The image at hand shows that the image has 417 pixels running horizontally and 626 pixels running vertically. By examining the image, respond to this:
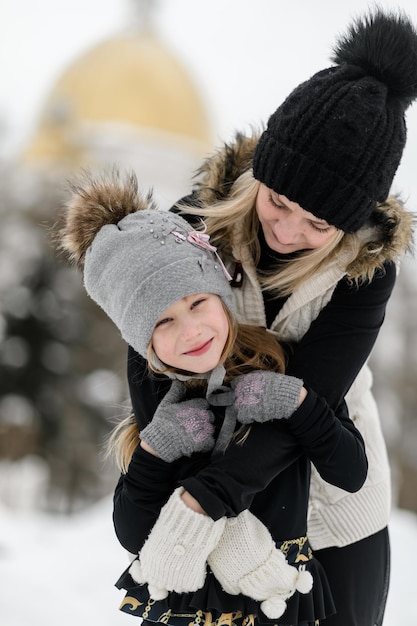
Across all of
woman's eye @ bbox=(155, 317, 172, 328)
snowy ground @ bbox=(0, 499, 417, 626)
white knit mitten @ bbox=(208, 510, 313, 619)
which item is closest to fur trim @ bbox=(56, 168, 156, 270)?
woman's eye @ bbox=(155, 317, 172, 328)

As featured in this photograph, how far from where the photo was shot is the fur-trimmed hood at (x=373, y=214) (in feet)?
7.66

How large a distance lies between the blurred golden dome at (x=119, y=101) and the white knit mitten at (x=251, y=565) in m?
29.8

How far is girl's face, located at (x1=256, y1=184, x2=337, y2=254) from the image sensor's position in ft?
7.55

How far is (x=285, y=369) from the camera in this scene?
2.31 metres

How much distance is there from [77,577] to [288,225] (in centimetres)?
371

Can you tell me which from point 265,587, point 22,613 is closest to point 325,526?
point 265,587

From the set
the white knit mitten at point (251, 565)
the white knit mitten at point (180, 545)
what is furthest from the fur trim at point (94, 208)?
the white knit mitten at point (251, 565)

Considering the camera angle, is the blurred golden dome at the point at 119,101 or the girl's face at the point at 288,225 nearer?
the girl's face at the point at 288,225

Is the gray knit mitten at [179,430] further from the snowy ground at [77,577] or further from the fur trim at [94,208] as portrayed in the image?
the snowy ground at [77,577]

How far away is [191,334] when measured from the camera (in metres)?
2.17

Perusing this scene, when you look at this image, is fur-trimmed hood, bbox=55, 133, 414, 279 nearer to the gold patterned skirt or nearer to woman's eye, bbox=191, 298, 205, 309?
woman's eye, bbox=191, 298, 205, 309

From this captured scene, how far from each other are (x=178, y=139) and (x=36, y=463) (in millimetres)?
17455

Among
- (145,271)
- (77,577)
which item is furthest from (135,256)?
(77,577)

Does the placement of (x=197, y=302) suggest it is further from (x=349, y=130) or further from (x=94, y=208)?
(x=349, y=130)
